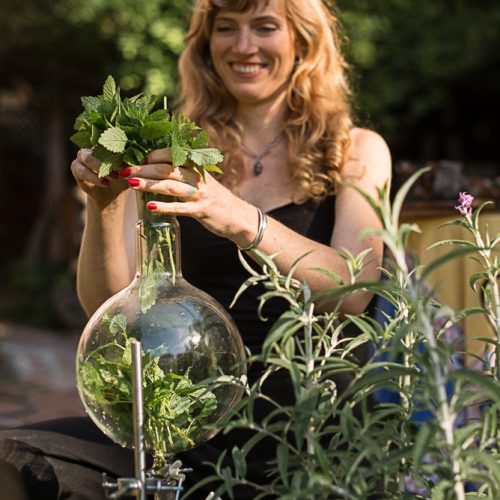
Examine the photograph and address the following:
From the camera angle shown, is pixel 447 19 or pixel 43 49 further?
pixel 43 49

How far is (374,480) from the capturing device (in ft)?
3.59

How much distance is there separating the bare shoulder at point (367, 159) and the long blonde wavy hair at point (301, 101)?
3 centimetres

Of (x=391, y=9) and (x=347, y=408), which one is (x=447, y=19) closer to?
(x=391, y=9)

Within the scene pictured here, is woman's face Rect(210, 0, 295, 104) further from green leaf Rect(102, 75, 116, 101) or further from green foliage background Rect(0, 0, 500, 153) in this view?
green foliage background Rect(0, 0, 500, 153)

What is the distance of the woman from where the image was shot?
6.87ft

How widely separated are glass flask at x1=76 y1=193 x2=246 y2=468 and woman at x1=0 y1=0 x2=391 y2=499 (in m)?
0.54

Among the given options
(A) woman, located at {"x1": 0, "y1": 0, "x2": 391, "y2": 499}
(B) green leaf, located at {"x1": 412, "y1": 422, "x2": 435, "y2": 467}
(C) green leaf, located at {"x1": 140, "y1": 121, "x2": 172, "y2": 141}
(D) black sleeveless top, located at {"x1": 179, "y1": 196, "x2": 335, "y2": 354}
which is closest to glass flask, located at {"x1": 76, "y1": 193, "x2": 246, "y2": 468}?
(C) green leaf, located at {"x1": 140, "y1": 121, "x2": 172, "y2": 141}

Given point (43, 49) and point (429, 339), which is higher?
point (43, 49)

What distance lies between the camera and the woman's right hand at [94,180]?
5.10 feet

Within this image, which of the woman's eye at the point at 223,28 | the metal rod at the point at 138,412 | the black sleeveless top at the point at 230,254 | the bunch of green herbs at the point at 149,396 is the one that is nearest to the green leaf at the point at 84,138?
the bunch of green herbs at the point at 149,396

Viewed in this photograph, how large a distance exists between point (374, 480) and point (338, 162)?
4.52ft

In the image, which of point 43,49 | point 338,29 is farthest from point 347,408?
point 43,49

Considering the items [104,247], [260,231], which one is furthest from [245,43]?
[260,231]

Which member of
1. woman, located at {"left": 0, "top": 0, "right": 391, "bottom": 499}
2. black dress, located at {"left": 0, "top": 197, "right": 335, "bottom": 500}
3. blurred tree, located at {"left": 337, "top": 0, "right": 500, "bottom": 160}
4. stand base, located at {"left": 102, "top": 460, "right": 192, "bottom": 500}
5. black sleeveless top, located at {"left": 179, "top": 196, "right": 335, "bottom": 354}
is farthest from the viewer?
blurred tree, located at {"left": 337, "top": 0, "right": 500, "bottom": 160}
